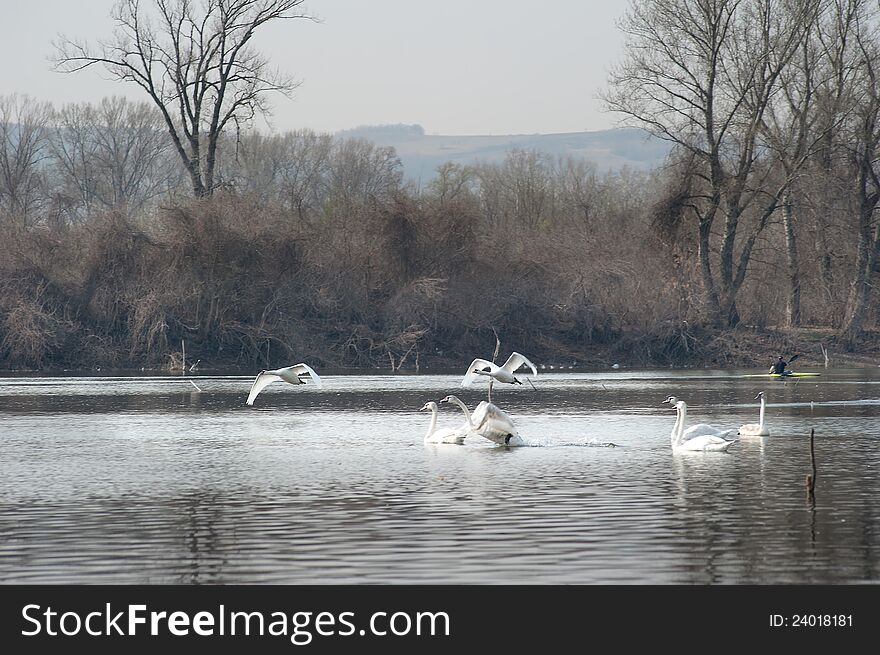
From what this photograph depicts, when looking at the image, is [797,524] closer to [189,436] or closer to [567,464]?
[567,464]

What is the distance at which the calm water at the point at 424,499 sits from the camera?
12438 millimetres

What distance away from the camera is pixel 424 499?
659 inches

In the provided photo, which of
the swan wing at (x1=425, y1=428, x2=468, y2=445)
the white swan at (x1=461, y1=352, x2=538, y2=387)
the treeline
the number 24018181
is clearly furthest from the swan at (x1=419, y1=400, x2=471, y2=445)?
the treeline

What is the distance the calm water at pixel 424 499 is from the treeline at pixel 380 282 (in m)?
22.0

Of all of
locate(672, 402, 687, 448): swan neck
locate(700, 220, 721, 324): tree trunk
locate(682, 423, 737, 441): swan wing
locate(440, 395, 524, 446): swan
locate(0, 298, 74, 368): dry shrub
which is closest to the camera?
locate(682, 423, 737, 441): swan wing

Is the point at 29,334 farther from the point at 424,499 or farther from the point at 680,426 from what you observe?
the point at 424,499

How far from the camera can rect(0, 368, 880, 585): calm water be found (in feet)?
40.8

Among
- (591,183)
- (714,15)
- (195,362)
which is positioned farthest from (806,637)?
(591,183)

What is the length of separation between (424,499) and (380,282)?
41255 millimetres

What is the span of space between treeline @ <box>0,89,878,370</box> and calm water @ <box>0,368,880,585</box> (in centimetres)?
2200

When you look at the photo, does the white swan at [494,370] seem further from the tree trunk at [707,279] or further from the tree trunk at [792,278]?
the tree trunk at [792,278]

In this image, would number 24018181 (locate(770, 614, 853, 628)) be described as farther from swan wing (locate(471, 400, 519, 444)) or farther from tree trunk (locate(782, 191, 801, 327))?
tree trunk (locate(782, 191, 801, 327))

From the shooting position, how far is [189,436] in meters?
25.7

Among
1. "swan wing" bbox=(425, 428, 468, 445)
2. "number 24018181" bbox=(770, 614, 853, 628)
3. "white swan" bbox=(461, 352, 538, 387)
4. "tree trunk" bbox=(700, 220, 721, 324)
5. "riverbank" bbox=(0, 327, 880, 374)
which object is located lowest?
"riverbank" bbox=(0, 327, 880, 374)
